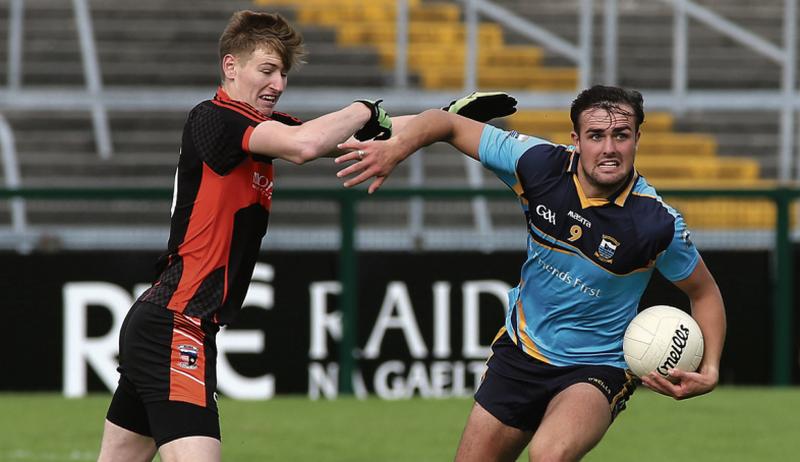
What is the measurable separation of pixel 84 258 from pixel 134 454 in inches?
243

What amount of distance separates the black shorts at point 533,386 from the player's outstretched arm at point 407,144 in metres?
0.92

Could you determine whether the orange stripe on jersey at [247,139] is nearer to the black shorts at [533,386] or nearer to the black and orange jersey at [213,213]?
the black and orange jersey at [213,213]

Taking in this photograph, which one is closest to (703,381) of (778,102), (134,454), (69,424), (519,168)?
(519,168)

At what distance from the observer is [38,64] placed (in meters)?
16.4

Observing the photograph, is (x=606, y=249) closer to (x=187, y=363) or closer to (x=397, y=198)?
(x=187, y=363)

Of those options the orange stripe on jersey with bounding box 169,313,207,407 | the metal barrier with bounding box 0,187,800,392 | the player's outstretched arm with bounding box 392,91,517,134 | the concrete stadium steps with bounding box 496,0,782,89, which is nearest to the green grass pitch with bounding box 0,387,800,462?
the metal barrier with bounding box 0,187,800,392

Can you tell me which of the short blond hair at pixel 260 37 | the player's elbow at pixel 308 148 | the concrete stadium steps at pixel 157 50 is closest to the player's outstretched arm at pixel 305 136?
the player's elbow at pixel 308 148

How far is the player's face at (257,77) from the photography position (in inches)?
207

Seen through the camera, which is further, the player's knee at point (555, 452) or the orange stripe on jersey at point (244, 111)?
the player's knee at point (555, 452)

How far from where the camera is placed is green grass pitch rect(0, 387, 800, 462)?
8.87 meters

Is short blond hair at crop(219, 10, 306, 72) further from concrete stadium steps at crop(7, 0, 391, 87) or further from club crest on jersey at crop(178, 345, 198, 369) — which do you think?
concrete stadium steps at crop(7, 0, 391, 87)

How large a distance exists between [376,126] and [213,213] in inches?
30.0

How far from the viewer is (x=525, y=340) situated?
5965mm

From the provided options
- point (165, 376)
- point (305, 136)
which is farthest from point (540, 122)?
point (165, 376)
